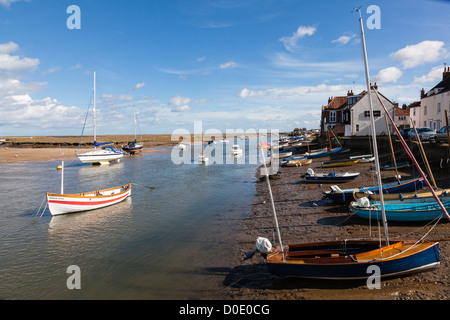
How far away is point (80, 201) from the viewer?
76.4ft

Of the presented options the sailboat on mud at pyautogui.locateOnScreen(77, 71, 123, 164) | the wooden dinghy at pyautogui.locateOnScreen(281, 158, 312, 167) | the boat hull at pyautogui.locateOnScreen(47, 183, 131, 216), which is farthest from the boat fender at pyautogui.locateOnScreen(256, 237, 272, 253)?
the sailboat on mud at pyautogui.locateOnScreen(77, 71, 123, 164)

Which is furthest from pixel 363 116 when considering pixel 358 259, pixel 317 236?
pixel 358 259

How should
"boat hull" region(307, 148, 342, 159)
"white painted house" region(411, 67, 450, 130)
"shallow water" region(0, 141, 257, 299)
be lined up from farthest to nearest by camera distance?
"boat hull" region(307, 148, 342, 159) < "white painted house" region(411, 67, 450, 130) < "shallow water" region(0, 141, 257, 299)

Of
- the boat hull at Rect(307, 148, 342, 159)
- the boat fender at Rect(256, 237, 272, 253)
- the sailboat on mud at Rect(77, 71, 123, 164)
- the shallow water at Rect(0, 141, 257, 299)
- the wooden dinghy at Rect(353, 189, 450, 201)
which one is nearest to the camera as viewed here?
the boat fender at Rect(256, 237, 272, 253)

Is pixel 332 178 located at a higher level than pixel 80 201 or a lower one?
higher

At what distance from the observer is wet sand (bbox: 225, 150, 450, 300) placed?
10.0m

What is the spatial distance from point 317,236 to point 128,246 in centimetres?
1101

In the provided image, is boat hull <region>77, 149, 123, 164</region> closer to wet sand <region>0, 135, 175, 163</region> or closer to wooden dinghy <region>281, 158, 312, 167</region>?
wet sand <region>0, 135, 175, 163</region>

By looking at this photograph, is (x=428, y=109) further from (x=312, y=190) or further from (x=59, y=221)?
(x=59, y=221)

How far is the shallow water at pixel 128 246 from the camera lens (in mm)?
11781

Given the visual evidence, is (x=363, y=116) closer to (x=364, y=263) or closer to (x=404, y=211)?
(x=404, y=211)

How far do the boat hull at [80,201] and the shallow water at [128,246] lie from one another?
1.97 ft

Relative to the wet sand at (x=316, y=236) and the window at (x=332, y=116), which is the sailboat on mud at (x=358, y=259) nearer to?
the wet sand at (x=316, y=236)

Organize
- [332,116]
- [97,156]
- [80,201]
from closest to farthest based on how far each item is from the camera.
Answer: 1. [80,201]
2. [97,156]
3. [332,116]
